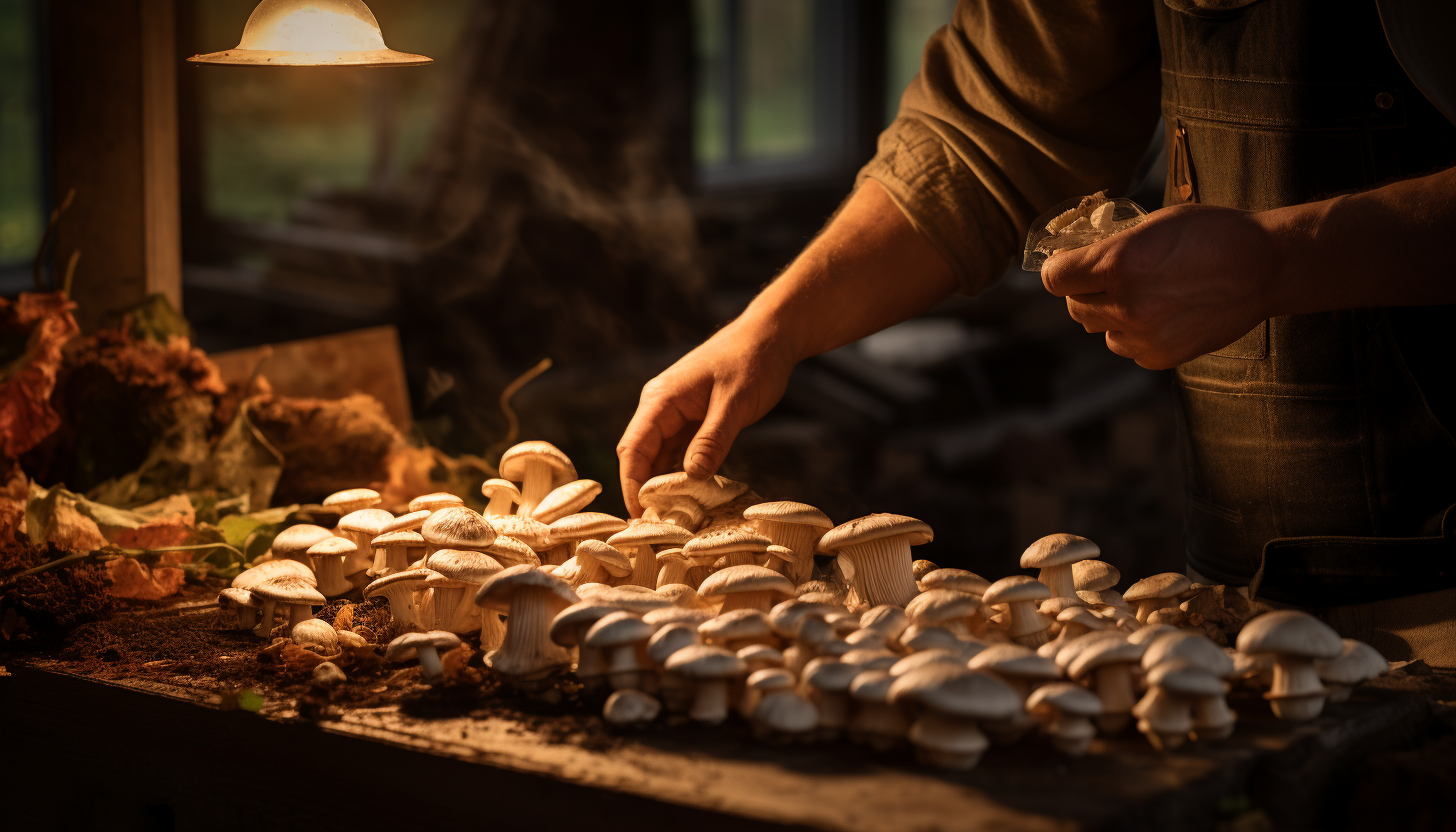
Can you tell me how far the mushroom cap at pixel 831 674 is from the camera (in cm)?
149

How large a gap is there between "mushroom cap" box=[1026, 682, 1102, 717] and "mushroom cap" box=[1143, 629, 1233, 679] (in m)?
0.09

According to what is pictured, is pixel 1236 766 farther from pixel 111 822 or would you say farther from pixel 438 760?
pixel 111 822

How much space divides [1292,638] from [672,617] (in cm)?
83

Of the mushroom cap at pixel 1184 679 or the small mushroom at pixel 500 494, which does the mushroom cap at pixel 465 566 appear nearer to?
the small mushroom at pixel 500 494

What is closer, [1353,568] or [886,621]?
[886,621]

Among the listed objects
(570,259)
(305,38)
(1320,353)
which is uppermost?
(305,38)

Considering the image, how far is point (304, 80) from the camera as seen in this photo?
8906 millimetres

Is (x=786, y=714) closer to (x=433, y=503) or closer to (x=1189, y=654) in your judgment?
(x=1189, y=654)

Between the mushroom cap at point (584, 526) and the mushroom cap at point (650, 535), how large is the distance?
0.06 metres

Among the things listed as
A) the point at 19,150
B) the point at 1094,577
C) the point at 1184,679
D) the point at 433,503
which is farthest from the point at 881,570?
the point at 19,150

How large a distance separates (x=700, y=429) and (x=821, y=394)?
16.1ft

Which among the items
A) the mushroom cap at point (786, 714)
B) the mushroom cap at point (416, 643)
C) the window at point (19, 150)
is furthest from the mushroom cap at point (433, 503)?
the window at point (19, 150)

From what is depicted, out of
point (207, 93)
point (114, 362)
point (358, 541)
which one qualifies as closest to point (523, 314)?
point (207, 93)

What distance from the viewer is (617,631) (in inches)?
62.7
